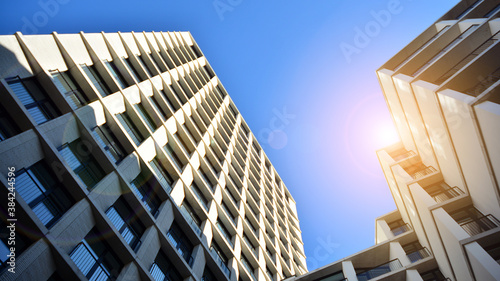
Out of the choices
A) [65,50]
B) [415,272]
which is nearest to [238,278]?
[415,272]

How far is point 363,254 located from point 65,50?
64.9 ft

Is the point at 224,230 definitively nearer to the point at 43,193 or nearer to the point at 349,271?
the point at 349,271

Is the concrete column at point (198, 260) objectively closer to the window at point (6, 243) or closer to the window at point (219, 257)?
the window at point (219, 257)

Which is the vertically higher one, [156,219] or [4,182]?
[4,182]

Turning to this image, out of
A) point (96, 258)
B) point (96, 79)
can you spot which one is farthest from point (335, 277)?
point (96, 79)

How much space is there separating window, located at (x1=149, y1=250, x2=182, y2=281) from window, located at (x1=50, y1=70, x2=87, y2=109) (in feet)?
24.9

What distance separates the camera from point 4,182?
804cm

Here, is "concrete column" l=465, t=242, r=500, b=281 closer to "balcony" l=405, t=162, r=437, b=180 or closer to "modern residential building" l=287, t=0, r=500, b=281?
"modern residential building" l=287, t=0, r=500, b=281

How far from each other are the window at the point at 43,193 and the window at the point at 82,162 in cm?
89

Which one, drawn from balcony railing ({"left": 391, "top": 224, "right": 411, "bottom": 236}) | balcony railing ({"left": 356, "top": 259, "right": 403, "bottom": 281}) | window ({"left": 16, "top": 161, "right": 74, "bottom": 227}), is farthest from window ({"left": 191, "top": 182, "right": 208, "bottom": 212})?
balcony railing ({"left": 391, "top": 224, "right": 411, "bottom": 236})

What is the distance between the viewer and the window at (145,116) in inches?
668

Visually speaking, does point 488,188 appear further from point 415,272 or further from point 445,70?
point 445,70

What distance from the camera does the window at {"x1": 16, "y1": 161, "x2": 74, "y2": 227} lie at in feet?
30.0

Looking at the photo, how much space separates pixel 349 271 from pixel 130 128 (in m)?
15.2
